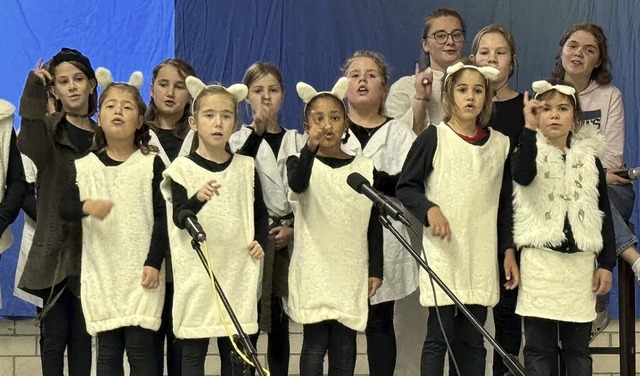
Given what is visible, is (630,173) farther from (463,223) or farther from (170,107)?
(170,107)

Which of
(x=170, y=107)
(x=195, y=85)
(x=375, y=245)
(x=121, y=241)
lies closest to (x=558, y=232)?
(x=375, y=245)

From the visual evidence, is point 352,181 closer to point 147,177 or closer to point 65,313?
point 147,177

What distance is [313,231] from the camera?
3602 mm

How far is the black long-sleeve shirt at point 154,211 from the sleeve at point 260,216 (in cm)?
31

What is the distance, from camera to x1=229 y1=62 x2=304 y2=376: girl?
3.79 m

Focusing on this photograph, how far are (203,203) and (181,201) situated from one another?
0.11 meters

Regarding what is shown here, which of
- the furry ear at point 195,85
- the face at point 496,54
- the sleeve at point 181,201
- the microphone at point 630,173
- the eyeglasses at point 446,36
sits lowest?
the sleeve at point 181,201

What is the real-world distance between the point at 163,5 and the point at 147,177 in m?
1.28

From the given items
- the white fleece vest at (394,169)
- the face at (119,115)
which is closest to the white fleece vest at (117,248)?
the face at (119,115)

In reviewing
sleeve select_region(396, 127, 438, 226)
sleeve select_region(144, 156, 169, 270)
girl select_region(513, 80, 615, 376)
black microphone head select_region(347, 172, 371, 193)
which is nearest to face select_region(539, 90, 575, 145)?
girl select_region(513, 80, 615, 376)

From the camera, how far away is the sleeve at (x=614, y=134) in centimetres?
413

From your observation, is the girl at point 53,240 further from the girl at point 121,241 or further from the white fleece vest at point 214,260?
the white fleece vest at point 214,260

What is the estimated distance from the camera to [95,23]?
4605 mm

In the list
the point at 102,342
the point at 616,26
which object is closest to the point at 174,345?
the point at 102,342
